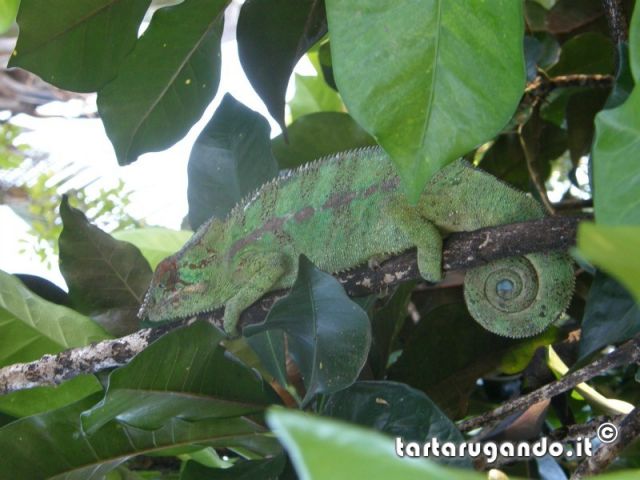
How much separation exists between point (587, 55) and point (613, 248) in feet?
5.03

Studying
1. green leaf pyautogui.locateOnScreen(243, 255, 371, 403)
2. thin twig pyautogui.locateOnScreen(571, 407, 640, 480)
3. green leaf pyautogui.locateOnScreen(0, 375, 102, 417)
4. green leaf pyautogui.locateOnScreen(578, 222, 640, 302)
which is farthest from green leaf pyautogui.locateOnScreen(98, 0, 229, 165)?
green leaf pyautogui.locateOnScreen(578, 222, 640, 302)

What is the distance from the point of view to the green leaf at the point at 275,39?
132 centimetres

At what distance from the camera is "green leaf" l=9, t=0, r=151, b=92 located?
47.8 inches

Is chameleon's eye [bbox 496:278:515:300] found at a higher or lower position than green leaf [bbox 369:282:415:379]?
higher

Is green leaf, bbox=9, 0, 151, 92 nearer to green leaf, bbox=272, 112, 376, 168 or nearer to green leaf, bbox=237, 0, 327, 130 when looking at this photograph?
green leaf, bbox=237, 0, 327, 130

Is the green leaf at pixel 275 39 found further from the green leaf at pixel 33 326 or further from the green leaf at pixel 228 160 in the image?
the green leaf at pixel 33 326

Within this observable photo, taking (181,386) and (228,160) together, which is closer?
(181,386)

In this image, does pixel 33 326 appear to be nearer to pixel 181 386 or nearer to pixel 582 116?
pixel 181 386

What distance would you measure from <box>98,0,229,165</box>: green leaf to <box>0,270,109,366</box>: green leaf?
0.29 meters

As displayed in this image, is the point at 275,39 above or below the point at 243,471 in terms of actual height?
above

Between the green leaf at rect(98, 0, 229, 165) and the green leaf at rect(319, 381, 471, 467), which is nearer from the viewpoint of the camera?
the green leaf at rect(319, 381, 471, 467)

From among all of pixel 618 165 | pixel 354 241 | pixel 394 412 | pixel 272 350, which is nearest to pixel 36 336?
pixel 272 350

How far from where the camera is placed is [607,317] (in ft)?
3.47

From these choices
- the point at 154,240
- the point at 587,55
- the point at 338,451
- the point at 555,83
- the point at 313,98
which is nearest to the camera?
the point at 338,451
